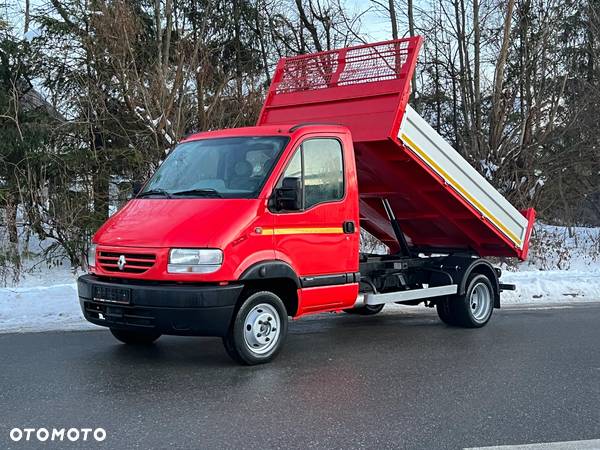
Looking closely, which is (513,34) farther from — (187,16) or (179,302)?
(179,302)

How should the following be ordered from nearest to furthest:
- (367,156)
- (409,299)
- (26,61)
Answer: (367,156)
(409,299)
(26,61)

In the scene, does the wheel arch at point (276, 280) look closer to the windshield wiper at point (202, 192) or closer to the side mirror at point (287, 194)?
the side mirror at point (287, 194)

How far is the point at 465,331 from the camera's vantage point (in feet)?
28.7

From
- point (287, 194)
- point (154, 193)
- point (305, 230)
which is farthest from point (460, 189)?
point (154, 193)

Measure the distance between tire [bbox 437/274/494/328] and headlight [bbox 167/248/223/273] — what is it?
397 cm

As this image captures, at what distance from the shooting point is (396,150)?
7.47 m

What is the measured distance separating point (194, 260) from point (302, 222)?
47.3 inches

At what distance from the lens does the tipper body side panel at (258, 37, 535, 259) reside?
24.8ft

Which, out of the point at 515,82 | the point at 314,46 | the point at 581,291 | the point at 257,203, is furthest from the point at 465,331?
the point at 314,46

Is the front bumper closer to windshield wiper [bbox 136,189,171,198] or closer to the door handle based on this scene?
windshield wiper [bbox 136,189,171,198]

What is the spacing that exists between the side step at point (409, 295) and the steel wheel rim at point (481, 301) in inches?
20.5

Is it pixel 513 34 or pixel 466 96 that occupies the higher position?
pixel 513 34

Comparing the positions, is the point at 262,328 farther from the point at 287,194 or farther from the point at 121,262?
the point at 121,262

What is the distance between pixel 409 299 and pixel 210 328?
3.11 m
